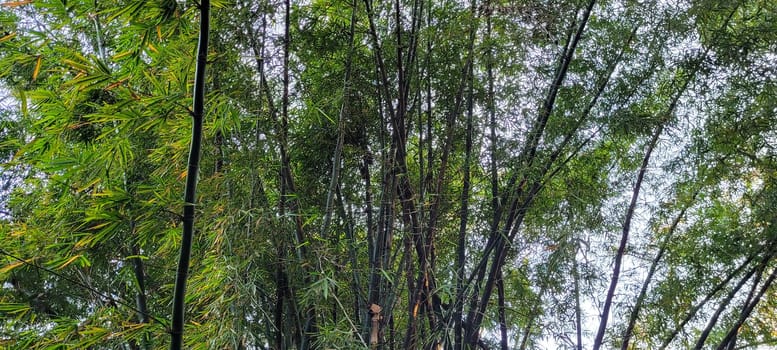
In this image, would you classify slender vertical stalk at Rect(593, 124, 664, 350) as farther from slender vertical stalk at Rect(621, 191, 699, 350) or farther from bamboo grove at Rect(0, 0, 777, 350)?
slender vertical stalk at Rect(621, 191, 699, 350)

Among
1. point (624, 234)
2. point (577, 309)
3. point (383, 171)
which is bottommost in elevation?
point (577, 309)

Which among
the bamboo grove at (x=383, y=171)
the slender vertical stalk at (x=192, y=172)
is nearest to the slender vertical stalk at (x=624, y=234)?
the bamboo grove at (x=383, y=171)

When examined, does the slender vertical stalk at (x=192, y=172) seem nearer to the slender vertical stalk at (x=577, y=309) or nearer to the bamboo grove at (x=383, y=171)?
the bamboo grove at (x=383, y=171)

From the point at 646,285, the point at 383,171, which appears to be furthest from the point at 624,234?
the point at 383,171

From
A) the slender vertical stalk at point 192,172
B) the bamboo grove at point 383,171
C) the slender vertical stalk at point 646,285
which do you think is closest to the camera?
the slender vertical stalk at point 192,172

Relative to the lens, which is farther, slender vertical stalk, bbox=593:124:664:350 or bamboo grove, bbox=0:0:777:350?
slender vertical stalk, bbox=593:124:664:350

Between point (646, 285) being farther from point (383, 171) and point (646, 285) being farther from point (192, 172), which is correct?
point (192, 172)

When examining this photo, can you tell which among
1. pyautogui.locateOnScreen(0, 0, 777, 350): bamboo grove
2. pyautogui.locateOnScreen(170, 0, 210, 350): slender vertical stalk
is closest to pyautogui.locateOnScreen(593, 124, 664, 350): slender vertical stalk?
pyautogui.locateOnScreen(0, 0, 777, 350): bamboo grove

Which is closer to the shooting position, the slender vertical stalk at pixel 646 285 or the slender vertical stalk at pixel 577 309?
the slender vertical stalk at pixel 577 309

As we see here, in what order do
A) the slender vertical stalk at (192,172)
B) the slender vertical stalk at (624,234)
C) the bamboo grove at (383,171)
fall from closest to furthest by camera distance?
the slender vertical stalk at (192,172) < the bamboo grove at (383,171) < the slender vertical stalk at (624,234)

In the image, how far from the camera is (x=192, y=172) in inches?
63.0

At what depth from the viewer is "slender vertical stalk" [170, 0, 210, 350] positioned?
1.52 meters

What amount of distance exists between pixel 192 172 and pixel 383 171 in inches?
44.6

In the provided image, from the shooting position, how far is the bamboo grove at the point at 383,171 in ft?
6.53
